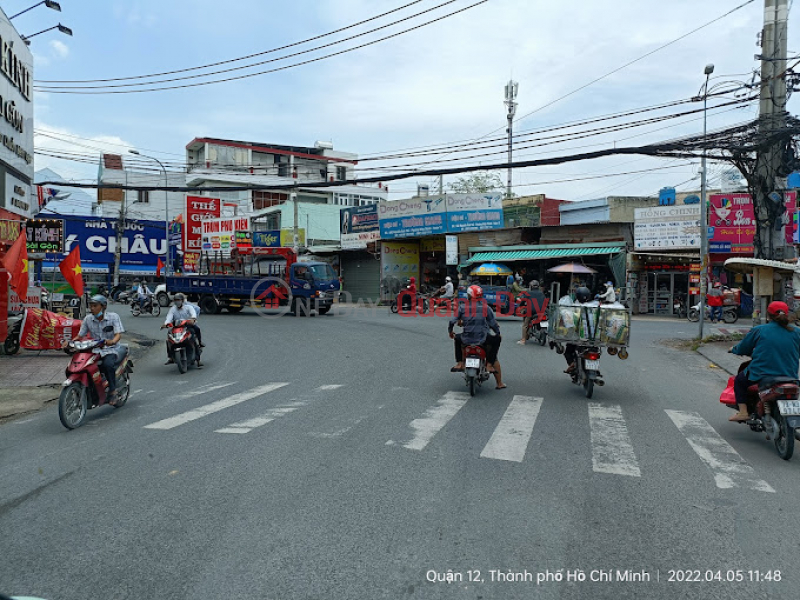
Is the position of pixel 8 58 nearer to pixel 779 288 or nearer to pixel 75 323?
pixel 75 323

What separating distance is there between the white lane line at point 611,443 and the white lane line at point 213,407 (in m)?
4.78

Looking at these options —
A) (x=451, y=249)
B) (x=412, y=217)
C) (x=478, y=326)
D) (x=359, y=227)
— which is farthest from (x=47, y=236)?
(x=478, y=326)

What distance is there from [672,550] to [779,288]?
1258 centimetres

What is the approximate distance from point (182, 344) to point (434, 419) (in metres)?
6.29

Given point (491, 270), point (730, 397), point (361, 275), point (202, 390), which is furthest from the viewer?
point (361, 275)

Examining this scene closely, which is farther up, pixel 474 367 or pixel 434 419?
pixel 474 367

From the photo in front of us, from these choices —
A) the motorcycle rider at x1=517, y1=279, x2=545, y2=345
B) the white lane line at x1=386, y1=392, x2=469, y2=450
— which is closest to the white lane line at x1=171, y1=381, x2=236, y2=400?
the white lane line at x1=386, y1=392, x2=469, y2=450

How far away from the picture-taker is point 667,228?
2681 centimetres

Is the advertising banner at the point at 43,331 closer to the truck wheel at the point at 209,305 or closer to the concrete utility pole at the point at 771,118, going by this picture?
the truck wheel at the point at 209,305

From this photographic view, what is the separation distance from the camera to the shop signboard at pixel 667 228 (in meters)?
26.3

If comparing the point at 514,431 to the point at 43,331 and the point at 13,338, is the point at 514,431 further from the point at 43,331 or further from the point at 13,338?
A: the point at 13,338

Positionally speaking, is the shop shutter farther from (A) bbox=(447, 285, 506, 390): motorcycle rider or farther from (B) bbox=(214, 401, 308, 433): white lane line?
(B) bbox=(214, 401, 308, 433): white lane line

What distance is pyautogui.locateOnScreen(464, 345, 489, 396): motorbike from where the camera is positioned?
29.1ft

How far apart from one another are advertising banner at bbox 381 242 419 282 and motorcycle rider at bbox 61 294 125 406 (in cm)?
2912
